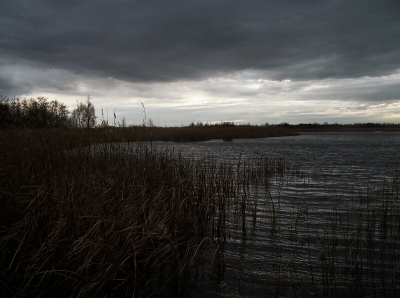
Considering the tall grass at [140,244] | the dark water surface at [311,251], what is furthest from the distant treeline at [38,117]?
the dark water surface at [311,251]

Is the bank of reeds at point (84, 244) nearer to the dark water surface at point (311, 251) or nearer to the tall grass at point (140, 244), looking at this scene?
the tall grass at point (140, 244)

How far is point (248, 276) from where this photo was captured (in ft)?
12.8

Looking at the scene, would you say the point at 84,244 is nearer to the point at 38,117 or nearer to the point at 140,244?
the point at 140,244

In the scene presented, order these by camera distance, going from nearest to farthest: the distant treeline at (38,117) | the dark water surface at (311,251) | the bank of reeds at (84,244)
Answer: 1. the bank of reeds at (84,244)
2. the dark water surface at (311,251)
3. the distant treeline at (38,117)

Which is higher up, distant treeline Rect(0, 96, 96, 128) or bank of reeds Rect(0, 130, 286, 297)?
distant treeline Rect(0, 96, 96, 128)

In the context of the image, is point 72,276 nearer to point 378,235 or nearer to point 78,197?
point 78,197

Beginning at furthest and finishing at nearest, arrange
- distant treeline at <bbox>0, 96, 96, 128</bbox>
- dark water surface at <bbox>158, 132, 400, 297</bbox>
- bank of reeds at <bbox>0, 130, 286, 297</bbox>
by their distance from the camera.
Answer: distant treeline at <bbox>0, 96, 96, 128</bbox>
dark water surface at <bbox>158, 132, 400, 297</bbox>
bank of reeds at <bbox>0, 130, 286, 297</bbox>

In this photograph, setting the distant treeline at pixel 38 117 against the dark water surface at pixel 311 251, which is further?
the distant treeline at pixel 38 117

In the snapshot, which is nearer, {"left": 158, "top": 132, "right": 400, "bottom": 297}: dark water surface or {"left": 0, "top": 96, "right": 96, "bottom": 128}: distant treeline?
{"left": 158, "top": 132, "right": 400, "bottom": 297}: dark water surface

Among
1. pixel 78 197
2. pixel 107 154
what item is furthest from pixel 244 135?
pixel 78 197

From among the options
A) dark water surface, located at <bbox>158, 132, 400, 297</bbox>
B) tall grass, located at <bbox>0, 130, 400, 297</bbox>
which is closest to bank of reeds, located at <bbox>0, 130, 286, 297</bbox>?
tall grass, located at <bbox>0, 130, 400, 297</bbox>

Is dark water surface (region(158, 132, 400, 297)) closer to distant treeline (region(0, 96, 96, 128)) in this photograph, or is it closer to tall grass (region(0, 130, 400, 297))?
tall grass (region(0, 130, 400, 297))

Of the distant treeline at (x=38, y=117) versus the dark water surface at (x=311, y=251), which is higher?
the distant treeline at (x=38, y=117)

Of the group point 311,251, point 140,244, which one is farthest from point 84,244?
point 311,251
